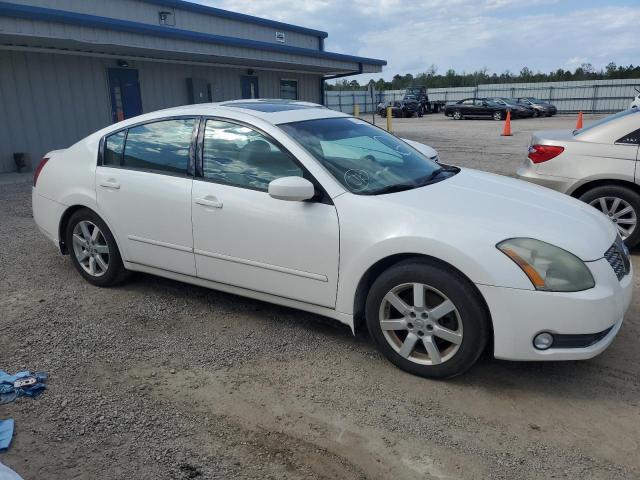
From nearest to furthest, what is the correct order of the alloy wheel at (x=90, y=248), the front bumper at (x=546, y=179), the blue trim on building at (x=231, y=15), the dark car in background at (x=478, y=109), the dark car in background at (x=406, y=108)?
the alloy wheel at (x=90, y=248)
the front bumper at (x=546, y=179)
the blue trim on building at (x=231, y=15)
the dark car in background at (x=478, y=109)
the dark car in background at (x=406, y=108)

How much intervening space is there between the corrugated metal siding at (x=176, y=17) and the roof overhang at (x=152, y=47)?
A: 2350 millimetres

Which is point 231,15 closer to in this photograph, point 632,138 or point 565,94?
point 632,138

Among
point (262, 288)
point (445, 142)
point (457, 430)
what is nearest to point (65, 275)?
point (262, 288)

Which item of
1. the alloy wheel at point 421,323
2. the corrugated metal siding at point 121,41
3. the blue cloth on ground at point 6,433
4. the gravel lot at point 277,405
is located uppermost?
the corrugated metal siding at point 121,41

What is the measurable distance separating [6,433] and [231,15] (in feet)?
67.4

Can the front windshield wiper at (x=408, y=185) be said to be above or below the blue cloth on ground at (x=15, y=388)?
above

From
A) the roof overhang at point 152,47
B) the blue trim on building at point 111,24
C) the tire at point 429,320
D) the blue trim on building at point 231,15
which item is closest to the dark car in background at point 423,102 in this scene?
the blue trim on building at point 231,15

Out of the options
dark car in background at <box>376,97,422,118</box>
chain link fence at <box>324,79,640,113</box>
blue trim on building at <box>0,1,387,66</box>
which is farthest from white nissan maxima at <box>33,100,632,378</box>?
dark car in background at <box>376,97,422,118</box>

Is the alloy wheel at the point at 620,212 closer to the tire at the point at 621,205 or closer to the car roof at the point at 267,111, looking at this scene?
the tire at the point at 621,205

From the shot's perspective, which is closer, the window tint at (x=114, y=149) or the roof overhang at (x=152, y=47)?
the window tint at (x=114, y=149)

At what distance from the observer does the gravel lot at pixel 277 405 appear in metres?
2.45

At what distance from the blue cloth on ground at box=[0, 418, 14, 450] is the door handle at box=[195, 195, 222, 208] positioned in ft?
5.62

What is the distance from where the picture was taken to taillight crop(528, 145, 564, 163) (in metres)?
5.70

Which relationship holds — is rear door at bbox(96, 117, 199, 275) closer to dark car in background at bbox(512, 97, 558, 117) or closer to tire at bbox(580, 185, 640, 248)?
tire at bbox(580, 185, 640, 248)
